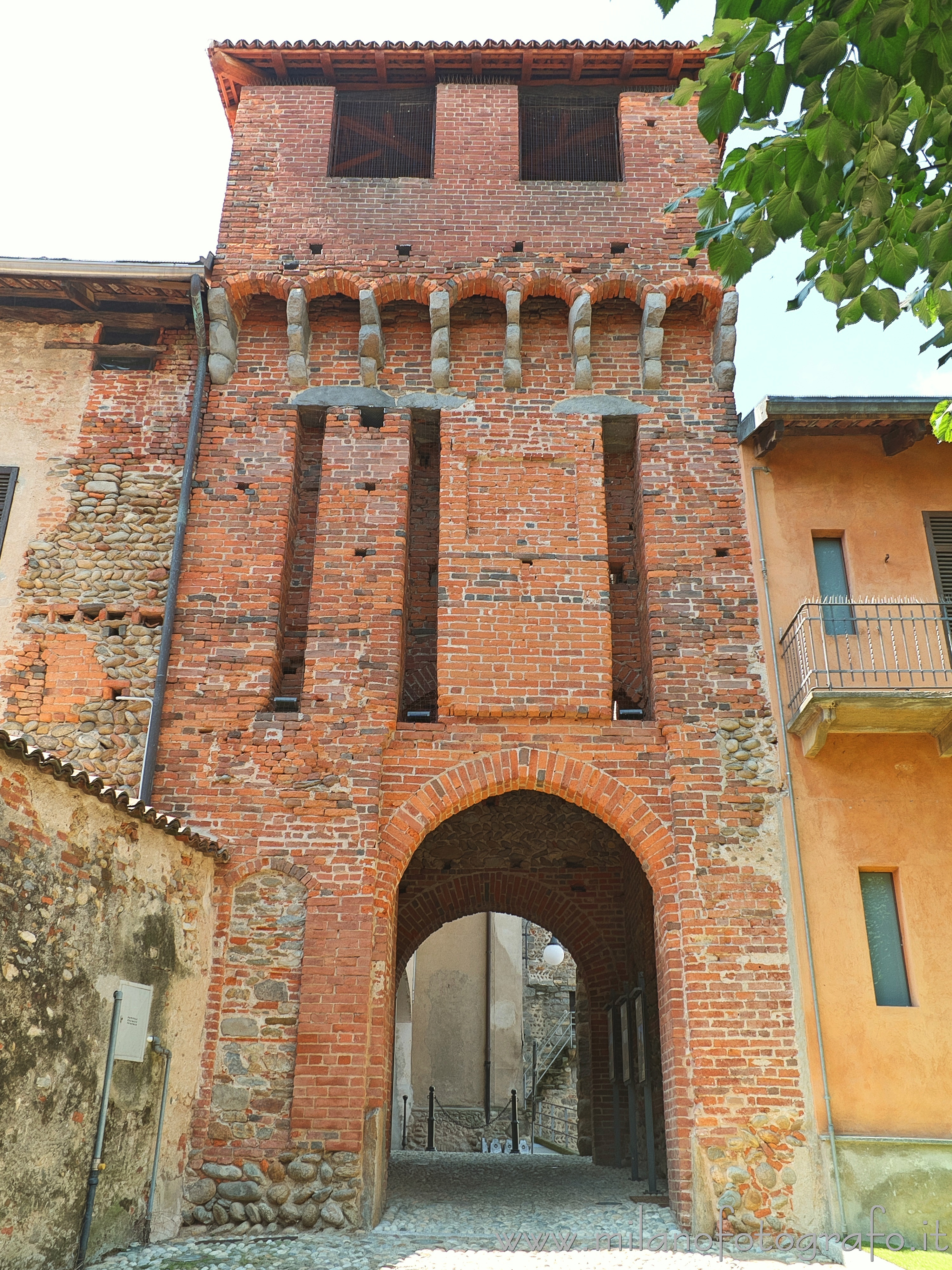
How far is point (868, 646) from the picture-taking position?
9039 millimetres

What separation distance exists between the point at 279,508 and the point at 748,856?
5220 mm

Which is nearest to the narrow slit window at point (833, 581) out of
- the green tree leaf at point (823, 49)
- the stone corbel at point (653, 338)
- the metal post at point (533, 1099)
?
the stone corbel at point (653, 338)

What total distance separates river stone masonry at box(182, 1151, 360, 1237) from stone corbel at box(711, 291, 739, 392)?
7.64 m

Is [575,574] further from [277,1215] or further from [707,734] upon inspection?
[277,1215]

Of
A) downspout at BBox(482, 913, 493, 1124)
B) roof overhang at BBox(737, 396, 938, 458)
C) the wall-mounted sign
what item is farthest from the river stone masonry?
downspout at BBox(482, 913, 493, 1124)

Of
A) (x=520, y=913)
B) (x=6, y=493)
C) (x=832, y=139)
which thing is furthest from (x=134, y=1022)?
(x=520, y=913)

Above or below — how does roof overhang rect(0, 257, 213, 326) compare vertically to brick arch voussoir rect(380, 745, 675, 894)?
above

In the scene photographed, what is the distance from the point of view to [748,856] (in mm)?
8430

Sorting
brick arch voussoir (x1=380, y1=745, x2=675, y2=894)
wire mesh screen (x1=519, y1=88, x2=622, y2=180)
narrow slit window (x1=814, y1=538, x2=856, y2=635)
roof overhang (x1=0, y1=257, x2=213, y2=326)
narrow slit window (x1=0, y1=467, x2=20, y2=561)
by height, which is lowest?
brick arch voussoir (x1=380, y1=745, x2=675, y2=894)

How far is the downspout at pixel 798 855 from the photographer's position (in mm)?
7504

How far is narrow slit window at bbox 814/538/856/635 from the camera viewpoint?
9.23m

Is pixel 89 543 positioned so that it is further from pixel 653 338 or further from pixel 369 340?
pixel 653 338

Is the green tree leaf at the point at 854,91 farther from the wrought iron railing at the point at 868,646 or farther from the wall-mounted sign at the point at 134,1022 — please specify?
the wall-mounted sign at the point at 134,1022

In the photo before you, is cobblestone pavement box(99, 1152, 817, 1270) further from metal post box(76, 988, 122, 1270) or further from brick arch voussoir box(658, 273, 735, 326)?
brick arch voussoir box(658, 273, 735, 326)
